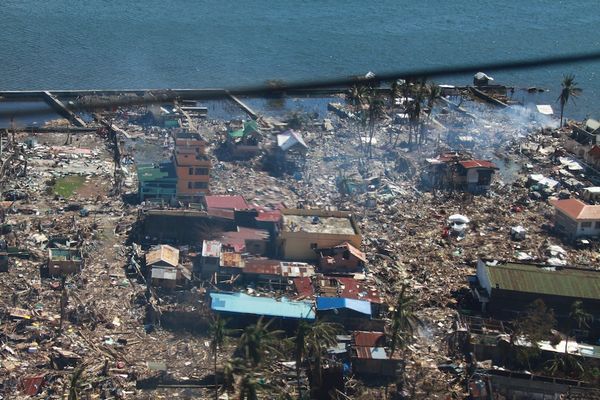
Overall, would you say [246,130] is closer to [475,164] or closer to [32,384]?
[475,164]

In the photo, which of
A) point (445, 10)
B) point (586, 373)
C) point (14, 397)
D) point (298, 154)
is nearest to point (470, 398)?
point (586, 373)

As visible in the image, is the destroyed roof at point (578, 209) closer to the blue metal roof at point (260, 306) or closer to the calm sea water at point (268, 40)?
the blue metal roof at point (260, 306)

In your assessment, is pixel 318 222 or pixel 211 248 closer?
pixel 211 248

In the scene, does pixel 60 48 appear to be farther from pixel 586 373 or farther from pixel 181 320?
pixel 586 373

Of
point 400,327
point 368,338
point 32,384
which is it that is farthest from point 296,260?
point 32,384

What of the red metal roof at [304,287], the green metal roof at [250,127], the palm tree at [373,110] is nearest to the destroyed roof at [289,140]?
the green metal roof at [250,127]

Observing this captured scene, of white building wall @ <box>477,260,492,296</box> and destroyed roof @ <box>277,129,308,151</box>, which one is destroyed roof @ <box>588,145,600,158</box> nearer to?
destroyed roof @ <box>277,129,308,151</box>

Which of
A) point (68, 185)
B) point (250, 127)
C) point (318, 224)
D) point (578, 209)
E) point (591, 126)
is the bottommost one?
point (318, 224)
